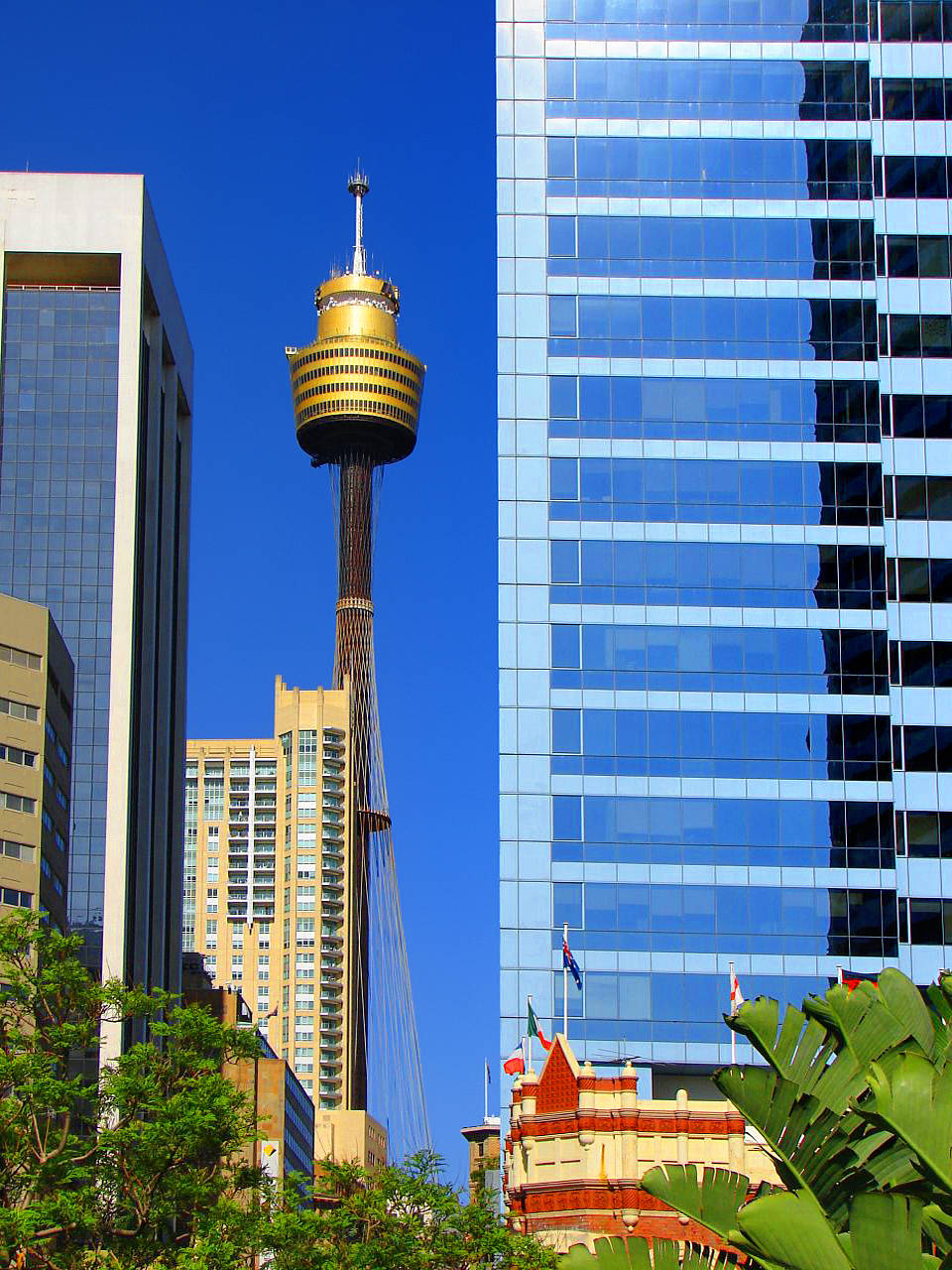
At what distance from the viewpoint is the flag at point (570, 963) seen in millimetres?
79625

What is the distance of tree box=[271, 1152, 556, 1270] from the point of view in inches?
2101

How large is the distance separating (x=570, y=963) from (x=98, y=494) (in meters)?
72.8

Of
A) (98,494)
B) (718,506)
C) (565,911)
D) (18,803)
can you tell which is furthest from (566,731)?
(98,494)

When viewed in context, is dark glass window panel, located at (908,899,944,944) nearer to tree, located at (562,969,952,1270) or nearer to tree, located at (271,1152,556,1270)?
tree, located at (271,1152,556,1270)

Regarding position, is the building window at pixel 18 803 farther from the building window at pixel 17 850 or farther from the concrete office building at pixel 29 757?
the building window at pixel 17 850

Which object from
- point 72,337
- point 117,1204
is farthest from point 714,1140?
point 72,337

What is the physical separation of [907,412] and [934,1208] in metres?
69.4

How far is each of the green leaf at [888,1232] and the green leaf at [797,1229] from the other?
56 cm

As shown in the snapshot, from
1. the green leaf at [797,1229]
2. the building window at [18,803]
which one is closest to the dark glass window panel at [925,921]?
the building window at [18,803]

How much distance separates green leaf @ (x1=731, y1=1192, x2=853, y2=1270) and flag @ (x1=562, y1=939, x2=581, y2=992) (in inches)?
2292

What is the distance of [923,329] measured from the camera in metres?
89.8

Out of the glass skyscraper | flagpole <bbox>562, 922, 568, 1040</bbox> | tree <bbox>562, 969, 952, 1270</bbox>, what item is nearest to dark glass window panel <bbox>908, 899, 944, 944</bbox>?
the glass skyscraper

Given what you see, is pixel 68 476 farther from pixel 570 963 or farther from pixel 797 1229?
pixel 797 1229

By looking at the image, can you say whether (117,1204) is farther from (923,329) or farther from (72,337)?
(72,337)
